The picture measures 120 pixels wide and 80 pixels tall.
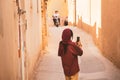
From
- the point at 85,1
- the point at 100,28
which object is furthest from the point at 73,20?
the point at 100,28

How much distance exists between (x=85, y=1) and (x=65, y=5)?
1318 cm

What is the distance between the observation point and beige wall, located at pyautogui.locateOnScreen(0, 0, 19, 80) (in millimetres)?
4629

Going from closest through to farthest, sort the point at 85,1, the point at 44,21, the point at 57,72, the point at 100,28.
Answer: the point at 57,72 → the point at 100,28 → the point at 44,21 → the point at 85,1

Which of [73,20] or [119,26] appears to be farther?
[73,20]

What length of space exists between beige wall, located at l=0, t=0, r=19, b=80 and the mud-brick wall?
5.75m

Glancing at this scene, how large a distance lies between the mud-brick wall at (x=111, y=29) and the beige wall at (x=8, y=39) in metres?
5.75

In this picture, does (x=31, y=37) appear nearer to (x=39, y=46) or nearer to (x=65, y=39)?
(x=65, y=39)

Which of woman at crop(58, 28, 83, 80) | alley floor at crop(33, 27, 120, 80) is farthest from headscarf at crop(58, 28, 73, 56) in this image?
alley floor at crop(33, 27, 120, 80)

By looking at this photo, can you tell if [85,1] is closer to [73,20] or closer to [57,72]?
[73,20]

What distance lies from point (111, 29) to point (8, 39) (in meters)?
7.59

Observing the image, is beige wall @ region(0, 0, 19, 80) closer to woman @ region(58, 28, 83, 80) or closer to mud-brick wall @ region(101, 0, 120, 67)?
woman @ region(58, 28, 83, 80)

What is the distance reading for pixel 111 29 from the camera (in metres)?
12.4

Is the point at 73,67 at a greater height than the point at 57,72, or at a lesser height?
greater

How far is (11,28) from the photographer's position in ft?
18.3
